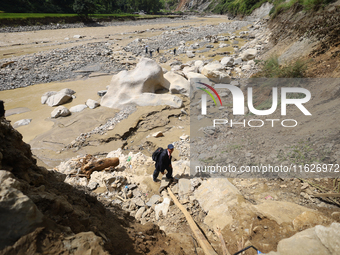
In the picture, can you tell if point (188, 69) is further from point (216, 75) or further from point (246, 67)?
point (246, 67)

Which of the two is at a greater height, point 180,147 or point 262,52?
point 262,52

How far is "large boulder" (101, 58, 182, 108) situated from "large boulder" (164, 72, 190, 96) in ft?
1.94

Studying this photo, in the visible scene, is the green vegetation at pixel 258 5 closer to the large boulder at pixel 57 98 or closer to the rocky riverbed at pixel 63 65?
the rocky riverbed at pixel 63 65

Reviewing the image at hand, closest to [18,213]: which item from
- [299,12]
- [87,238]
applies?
[87,238]

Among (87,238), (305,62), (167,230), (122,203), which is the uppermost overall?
(305,62)

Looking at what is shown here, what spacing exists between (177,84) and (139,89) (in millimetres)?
2080

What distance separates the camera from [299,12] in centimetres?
1130

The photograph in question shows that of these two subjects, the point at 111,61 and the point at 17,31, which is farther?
the point at 17,31

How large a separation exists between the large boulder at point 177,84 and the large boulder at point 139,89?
1.94 ft

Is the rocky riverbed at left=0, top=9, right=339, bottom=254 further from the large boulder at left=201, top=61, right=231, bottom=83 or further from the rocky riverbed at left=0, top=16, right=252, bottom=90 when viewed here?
the rocky riverbed at left=0, top=16, right=252, bottom=90

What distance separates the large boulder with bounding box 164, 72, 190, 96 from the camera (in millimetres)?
9938

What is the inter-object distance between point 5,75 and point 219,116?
611 inches

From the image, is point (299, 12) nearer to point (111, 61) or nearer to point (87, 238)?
point (111, 61)

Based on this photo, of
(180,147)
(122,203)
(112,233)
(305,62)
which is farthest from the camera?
(305,62)
